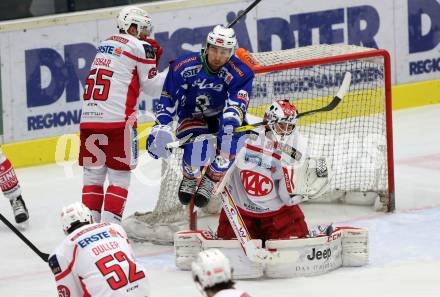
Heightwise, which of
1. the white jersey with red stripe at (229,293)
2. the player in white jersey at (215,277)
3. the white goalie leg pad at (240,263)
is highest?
the player in white jersey at (215,277)

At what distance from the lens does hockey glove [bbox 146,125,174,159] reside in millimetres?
7203

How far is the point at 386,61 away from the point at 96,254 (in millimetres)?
3537

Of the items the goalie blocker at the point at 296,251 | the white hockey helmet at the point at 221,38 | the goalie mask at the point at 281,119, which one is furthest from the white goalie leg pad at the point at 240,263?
Result: the white hockey helmet at the point at 221,38

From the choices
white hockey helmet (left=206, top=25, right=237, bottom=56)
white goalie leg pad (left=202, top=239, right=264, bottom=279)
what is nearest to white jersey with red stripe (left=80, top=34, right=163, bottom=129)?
white hockey helmet (left=206, top=25, right=237, bottom=56)

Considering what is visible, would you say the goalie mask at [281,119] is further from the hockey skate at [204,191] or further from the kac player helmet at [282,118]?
the hockey skate at [204,191]

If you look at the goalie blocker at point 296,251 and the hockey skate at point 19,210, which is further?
the hockey skate at point 19,210

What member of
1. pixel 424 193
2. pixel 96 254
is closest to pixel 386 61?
pixel 424 193

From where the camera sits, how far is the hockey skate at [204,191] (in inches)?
282

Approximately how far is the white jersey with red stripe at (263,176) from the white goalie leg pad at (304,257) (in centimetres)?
20

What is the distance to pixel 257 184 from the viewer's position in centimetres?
701

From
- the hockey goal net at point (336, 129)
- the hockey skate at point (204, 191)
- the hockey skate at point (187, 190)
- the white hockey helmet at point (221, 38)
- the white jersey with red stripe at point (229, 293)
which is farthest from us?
the hockey goal net at point (336, 129)

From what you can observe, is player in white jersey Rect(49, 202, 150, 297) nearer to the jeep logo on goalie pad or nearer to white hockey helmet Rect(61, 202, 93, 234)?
white hockey helmet Rect(61, 202, 93, 234)

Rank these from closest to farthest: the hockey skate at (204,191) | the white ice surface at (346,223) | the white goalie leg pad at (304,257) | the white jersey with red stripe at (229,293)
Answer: the white jersey with red stripe at (229,293) < the white ice surface at (346,223) < the white goalie leg pad at (304,257) < the hockey skate at (204,191)

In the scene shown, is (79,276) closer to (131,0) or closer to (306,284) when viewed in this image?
(306,284)
